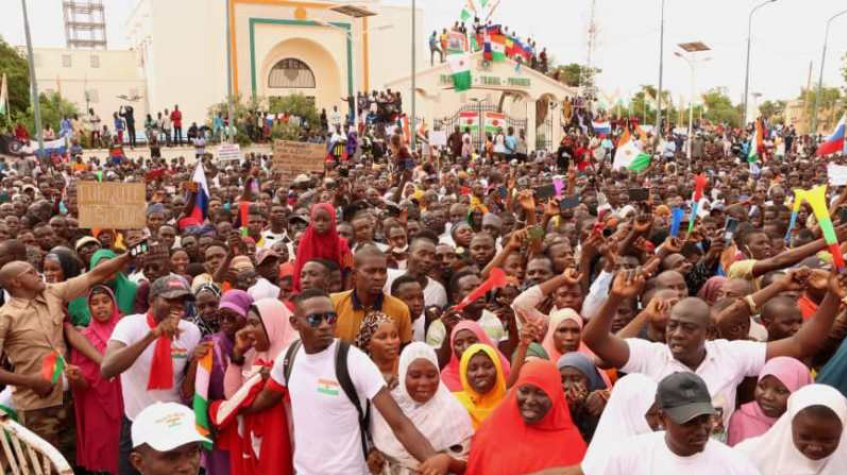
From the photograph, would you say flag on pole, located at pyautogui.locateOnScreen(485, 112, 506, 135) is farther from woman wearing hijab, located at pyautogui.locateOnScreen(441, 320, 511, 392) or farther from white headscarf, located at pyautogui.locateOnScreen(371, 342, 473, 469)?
white headscarf, located at pyautogui.locateOnScreen(371, 342, 473, 469)

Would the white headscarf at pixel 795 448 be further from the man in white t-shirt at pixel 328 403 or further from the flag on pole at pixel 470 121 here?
the flag on pole at pixel 470 121

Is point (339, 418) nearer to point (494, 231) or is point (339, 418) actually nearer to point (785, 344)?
point (785, 344)

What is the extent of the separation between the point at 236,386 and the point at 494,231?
3.67m

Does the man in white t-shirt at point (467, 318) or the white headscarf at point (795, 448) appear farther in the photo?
the man in white t-shirt at point (467, 318)

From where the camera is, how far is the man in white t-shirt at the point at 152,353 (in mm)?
3850

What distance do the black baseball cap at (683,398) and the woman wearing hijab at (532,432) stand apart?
0.62 m

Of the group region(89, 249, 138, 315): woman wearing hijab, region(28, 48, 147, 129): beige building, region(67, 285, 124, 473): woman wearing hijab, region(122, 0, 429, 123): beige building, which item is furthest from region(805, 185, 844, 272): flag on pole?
region(28, 48, 147, 129): beige building

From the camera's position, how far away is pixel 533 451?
10.4 feet

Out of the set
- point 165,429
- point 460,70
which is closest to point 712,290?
point 165,429

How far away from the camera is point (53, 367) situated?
413 cm

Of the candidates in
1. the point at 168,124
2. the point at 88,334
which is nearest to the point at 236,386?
the point at 88,334

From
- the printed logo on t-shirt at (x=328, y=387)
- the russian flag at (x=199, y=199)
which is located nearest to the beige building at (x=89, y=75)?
the russian flag at (x=199, y=199)

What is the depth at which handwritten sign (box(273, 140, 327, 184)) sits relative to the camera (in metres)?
11.3

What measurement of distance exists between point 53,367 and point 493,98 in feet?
113
